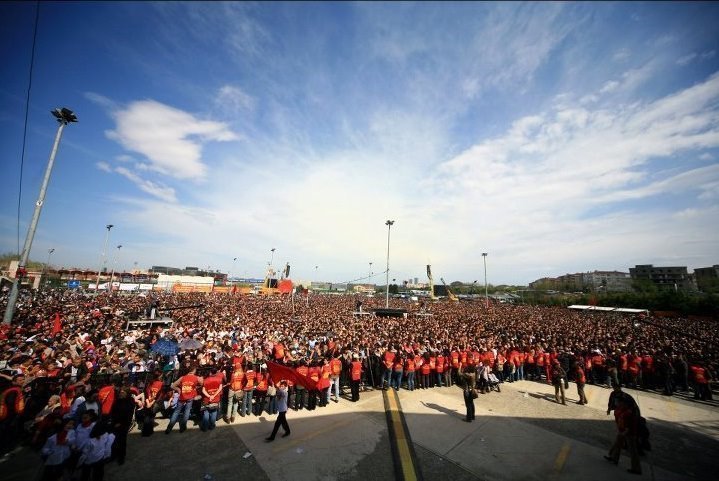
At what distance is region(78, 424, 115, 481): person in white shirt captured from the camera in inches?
205

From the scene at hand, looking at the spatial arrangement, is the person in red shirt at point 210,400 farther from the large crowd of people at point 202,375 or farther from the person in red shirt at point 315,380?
the person in red shirt at point 315,380

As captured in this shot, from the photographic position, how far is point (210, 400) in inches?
320

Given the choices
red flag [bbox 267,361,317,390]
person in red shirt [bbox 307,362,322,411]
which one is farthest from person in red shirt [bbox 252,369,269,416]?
person in red shirt [bbox 307,362,322,411]

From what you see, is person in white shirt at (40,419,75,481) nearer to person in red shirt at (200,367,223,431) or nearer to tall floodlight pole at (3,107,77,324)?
person in red shirt at (200,367,223,431)

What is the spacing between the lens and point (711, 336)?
23312 mm

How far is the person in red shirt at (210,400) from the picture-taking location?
8.06 meters

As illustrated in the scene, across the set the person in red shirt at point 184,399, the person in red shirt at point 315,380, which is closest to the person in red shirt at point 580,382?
the person in red shirt at point 315,380

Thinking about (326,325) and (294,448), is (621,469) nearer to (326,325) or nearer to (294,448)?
(294,448)

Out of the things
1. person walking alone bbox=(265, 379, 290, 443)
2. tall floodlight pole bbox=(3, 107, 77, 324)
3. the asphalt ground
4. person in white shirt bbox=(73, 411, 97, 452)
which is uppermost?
tall floodlight pole bbox=(3, 107, 77, 324)

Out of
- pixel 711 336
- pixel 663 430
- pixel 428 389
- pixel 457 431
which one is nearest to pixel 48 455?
pixel 457 431

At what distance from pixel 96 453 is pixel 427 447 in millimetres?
7047

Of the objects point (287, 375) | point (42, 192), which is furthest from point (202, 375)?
point (42, 192)

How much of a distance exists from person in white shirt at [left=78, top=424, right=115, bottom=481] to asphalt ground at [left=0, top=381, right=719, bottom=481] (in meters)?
0.76

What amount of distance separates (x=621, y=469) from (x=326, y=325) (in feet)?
64.7
